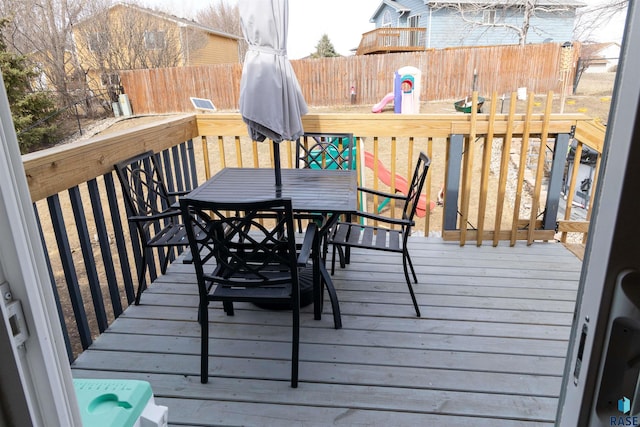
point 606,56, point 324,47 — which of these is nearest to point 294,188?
point 606,56

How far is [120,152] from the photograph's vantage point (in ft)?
8.30

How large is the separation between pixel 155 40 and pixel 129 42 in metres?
1.48

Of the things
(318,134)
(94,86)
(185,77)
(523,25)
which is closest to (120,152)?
(318,134)

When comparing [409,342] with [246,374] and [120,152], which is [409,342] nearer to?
[246,374]

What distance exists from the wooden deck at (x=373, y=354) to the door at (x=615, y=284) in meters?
1.20

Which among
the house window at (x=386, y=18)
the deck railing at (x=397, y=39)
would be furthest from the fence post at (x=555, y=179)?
the house window at (x=386, y=18)

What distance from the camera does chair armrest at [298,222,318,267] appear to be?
76.7 inches

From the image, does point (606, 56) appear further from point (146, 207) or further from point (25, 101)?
point (25, 101)

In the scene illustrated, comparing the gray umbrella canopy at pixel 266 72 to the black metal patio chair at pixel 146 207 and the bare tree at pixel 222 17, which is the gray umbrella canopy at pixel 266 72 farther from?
the bare tree at pixel 222 17

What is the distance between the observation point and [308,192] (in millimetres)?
2520

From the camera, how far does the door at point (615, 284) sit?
0.54 metres

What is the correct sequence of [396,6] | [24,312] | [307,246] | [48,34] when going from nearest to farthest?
1. [24,312]
2. [307,246]
3. [48,34]
4. [396,6]

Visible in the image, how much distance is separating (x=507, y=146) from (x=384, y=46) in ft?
55.5

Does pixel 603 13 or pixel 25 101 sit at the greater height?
pixel 603 13
